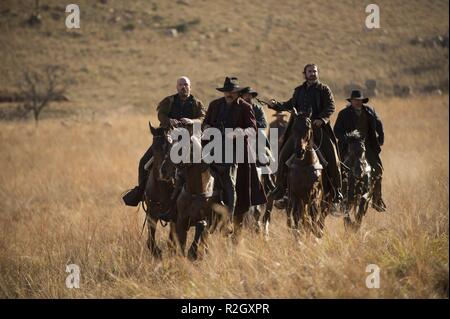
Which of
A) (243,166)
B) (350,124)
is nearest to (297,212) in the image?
(243,166)

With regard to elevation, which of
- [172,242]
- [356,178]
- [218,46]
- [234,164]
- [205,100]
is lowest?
[205,100]

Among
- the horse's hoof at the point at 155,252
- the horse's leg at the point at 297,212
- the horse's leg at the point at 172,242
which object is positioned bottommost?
the horse's hoof at the point at 155,252

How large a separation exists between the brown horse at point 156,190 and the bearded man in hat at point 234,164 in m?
0.80

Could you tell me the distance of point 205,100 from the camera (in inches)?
1566

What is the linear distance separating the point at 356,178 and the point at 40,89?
117 feet

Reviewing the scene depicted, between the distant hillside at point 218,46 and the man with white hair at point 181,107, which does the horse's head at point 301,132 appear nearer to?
the man with white hair at point 181,107

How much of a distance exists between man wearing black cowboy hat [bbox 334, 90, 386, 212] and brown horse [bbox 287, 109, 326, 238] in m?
1.87

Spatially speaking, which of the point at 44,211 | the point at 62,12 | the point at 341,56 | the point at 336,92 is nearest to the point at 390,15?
the point at 341,56

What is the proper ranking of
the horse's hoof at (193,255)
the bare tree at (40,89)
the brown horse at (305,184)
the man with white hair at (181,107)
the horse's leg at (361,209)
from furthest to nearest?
the bare tree at (40,89) < the horse's leg at (361,209) < the man with white hair at (181,107) < the brown horse at (305,184) < the horse's hoof at (193,255)

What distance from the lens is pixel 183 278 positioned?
8672 millimetres

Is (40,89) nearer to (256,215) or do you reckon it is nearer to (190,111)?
(256,215)

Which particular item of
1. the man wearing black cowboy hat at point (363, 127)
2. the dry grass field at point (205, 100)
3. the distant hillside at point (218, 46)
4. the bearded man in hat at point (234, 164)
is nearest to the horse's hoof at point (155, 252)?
the dry grass field at point (205, 100)

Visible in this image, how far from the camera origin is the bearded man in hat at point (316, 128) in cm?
1107

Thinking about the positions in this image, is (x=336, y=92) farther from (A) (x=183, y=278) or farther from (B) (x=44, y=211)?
(A) (x=183, y=278)
